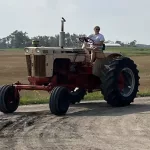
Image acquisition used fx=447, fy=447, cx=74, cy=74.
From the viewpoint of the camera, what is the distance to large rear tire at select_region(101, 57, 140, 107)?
11758 mm

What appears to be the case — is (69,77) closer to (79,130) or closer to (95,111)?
(95,111)

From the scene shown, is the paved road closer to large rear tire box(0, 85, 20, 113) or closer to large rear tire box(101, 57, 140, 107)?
large rear tire box(0, 85, 20, 113)

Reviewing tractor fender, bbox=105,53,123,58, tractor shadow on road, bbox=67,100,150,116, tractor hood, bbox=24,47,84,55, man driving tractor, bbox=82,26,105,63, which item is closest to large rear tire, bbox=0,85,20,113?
tractor hood, bbox=24,47,84,55

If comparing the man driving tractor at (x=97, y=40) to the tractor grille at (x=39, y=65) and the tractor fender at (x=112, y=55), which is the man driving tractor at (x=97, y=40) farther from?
the tractor grille at (x=39, y=65)

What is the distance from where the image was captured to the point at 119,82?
Result: 12.4 meters

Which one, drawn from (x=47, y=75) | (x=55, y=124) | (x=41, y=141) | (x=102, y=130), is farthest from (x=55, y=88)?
(x=41, y=141)

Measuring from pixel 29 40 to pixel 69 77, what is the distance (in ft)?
50.0

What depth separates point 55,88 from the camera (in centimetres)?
1044

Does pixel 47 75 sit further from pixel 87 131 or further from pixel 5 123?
pixel 87 131

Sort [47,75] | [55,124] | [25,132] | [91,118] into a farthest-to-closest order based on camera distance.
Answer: [47,75], [91,118], [55,124], [25,132]

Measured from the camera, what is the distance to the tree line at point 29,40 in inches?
527

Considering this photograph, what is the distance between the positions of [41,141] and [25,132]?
34.7 inches

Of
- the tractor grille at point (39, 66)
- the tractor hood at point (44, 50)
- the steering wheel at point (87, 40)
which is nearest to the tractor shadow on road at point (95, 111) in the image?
the tractor grille at point (39, 66)

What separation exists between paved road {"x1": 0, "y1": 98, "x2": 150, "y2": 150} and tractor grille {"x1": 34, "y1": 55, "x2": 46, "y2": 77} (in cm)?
95
